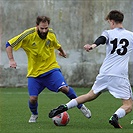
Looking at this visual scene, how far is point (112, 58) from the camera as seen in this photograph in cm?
948

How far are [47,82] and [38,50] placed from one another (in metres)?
0.53

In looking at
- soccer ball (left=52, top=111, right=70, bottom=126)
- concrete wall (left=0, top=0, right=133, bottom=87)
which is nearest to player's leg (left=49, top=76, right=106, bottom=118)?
soccer ball (left=52, top=111, right=70, bottom=126)

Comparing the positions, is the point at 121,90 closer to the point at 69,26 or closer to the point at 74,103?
the point at 74,103

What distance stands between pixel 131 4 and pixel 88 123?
9.36 meters

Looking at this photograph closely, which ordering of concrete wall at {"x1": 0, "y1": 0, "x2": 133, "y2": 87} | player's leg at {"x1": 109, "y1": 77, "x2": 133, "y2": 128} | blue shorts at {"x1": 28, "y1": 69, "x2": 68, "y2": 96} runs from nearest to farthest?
player's leg at {"x1": 109, "y1": 77, "x2": 133, "y2": 128} → blue shorts at {"x1": 28, "y1": 69, "x2": 68, "y2": 96} → concrete wall at {"x1": 0, "y1": 0, "x2": 133, "y2": 87}

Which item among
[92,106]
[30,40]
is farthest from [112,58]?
[92,106]

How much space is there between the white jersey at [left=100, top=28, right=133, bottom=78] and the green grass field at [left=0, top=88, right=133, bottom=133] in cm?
82

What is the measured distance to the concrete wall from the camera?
19031 millimetres

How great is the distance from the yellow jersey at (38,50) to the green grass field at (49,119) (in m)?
0.85

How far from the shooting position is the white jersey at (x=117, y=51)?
9430 millimetres

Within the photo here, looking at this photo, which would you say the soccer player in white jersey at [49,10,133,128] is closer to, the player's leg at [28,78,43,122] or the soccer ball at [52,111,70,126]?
the soccer ball at [52,111,70,126]

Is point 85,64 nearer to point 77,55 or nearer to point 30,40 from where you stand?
point 77,55

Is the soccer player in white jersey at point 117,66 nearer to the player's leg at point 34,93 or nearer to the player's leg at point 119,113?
the player's leg at point 119,113

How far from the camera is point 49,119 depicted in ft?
36.0
